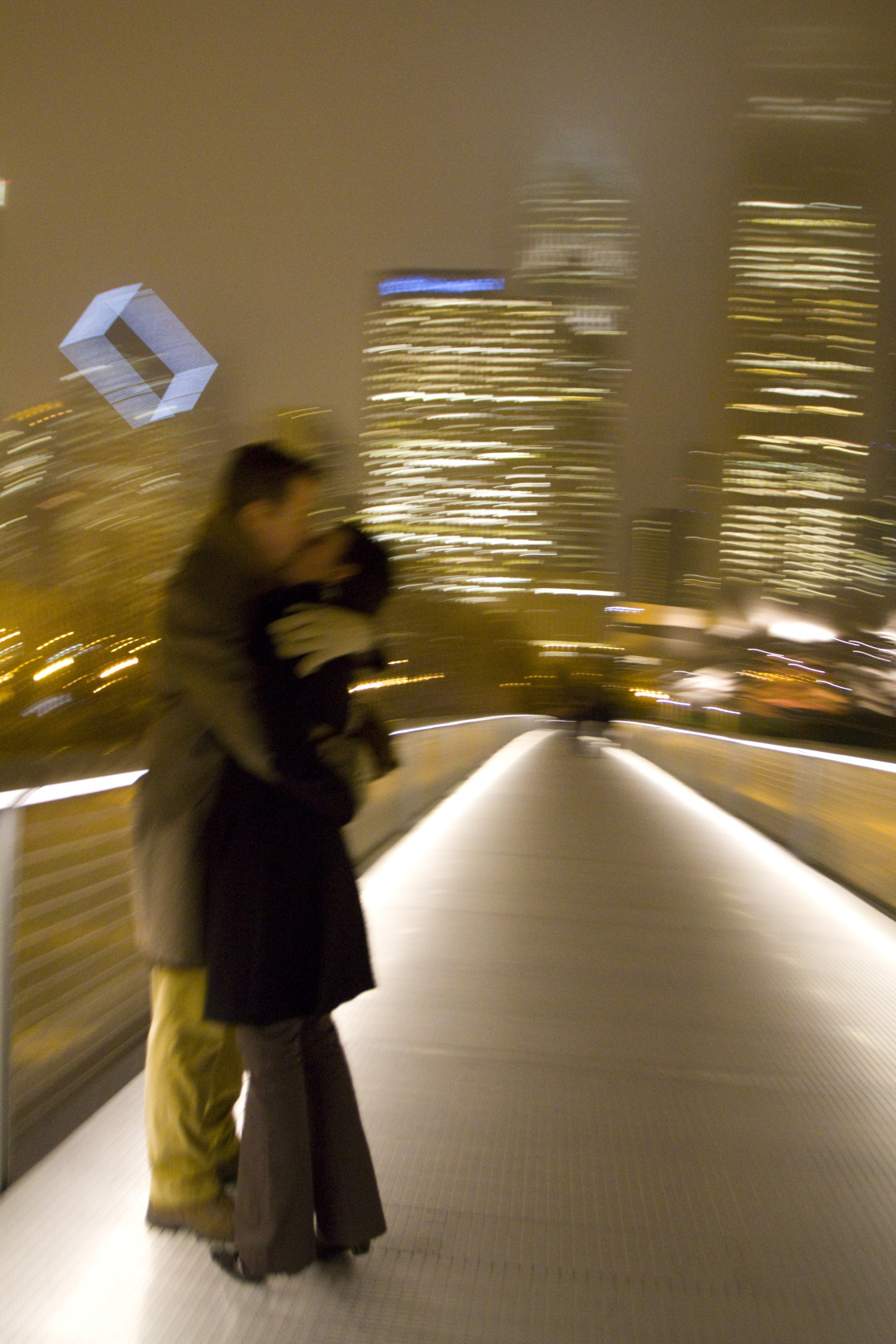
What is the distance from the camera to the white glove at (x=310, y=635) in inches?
72.9

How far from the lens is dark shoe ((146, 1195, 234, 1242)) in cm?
212

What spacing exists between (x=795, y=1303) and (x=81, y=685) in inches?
2372

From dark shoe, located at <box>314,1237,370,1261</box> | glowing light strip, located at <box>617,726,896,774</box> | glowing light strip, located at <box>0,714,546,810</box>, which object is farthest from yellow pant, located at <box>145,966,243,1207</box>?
glowing light strip, located at <box>617,726,896,774</box>

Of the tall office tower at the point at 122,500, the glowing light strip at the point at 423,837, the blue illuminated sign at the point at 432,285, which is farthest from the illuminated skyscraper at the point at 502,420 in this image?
the glowing light strip at the point at 423,837

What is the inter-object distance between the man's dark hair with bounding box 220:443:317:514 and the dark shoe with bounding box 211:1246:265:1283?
52.6 inches

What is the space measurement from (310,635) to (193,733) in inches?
12.1

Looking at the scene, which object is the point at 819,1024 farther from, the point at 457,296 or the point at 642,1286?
the point at 457,296

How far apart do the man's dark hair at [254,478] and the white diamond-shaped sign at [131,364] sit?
78.0 m

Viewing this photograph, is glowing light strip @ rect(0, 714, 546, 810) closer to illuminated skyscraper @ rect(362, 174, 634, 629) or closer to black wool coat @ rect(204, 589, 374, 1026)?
black wool coat @ rect(204, 589, 374, 1026)

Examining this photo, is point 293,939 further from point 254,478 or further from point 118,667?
point 118,667

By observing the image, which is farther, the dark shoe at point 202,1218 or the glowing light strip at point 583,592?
the glowing light strip at point 583,592

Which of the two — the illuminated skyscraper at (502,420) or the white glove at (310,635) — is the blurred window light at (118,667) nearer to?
the illuminated skyscraper at (502,420)

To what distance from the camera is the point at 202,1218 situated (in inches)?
83.9

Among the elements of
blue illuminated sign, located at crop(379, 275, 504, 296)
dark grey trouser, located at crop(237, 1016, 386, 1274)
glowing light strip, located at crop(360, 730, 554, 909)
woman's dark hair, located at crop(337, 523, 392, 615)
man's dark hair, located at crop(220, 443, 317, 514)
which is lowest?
glowing light strip, located at crop(360, 730, 554, 909)
